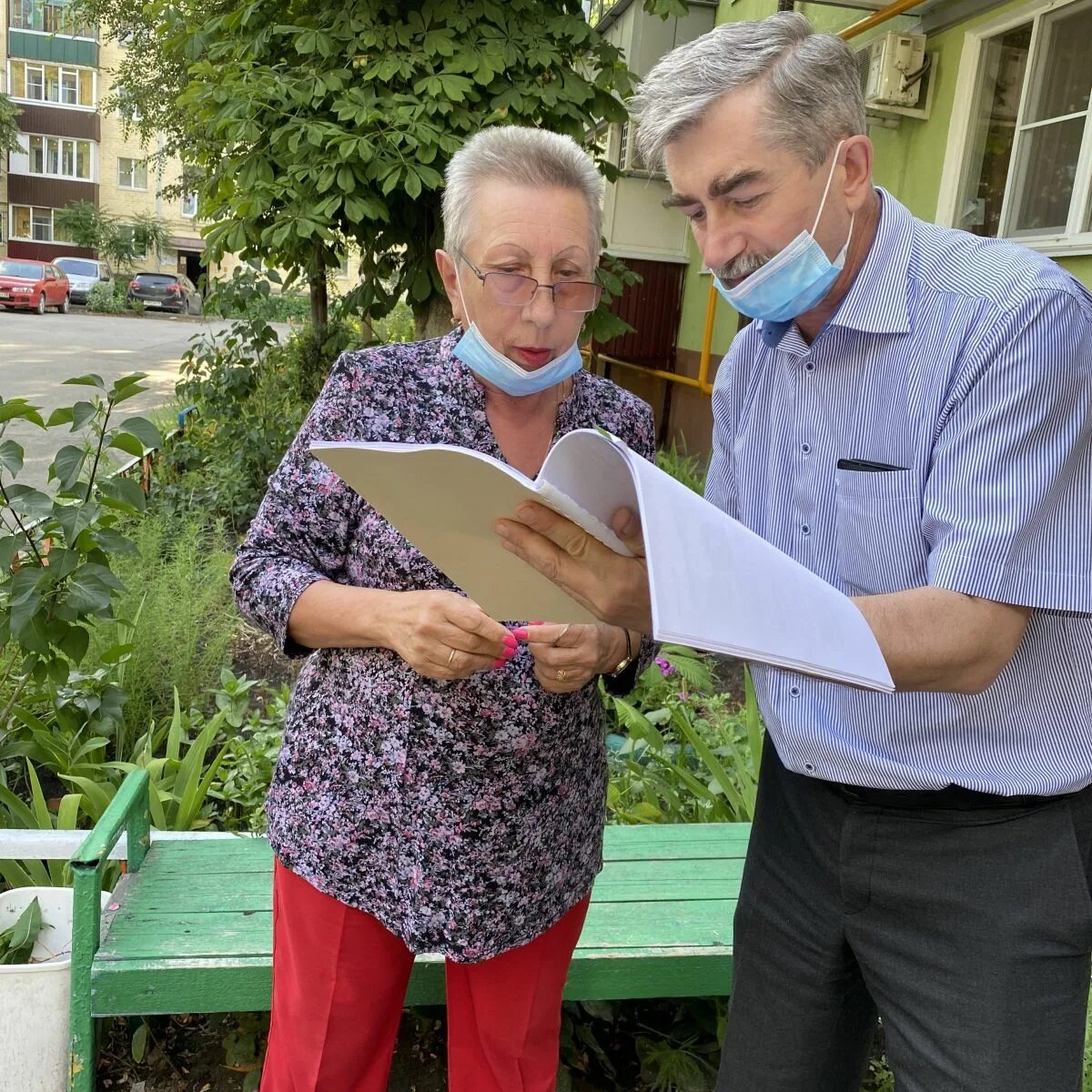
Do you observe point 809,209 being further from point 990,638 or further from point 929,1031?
point 929,1031

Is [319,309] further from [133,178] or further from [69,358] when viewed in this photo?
[133,178]

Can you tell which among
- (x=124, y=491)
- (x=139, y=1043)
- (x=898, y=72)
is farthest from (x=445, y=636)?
(x=898, y=72)

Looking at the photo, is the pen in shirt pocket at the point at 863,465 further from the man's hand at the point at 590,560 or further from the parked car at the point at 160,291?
the parked car at the point at 160,291

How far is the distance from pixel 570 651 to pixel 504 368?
1.48 ft

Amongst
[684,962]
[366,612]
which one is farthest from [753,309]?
[684,962]

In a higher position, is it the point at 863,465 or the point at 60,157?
the point at 60,157

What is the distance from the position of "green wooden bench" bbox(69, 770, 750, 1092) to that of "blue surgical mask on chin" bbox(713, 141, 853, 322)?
1.42 m

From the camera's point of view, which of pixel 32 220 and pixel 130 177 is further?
pixel 130 177

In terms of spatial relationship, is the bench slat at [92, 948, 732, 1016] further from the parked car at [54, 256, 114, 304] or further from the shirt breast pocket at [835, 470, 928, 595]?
the parked car at [54, 256, 114, 304]

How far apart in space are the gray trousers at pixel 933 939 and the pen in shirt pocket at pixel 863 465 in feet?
1.42

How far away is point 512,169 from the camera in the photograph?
1.56 meters

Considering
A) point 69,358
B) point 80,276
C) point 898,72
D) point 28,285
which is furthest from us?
point 80,276

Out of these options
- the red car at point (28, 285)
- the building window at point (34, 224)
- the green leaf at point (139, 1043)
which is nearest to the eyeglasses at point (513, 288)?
the green leaf at point (139, 1043)

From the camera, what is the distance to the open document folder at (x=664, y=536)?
34.4 inches
